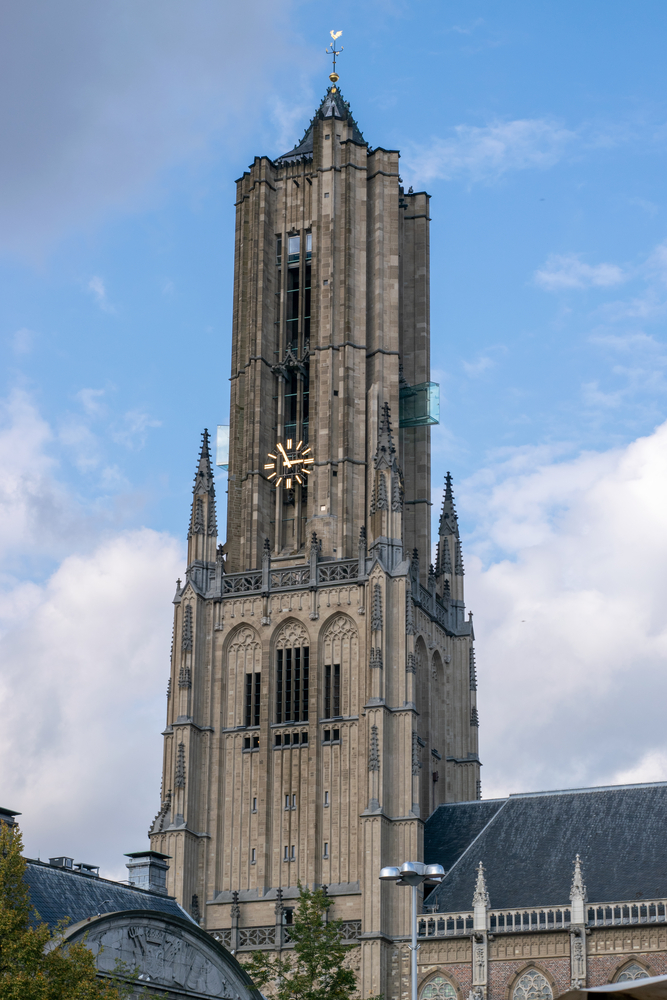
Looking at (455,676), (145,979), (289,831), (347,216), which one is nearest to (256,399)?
(347,216)

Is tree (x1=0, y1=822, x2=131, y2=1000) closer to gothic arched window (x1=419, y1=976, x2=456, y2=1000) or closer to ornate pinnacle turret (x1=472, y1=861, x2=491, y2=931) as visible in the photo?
ornate pinnacle turret (x1=472, y1=861, x2=491, y2=931)

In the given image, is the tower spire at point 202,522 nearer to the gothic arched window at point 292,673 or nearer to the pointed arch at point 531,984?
the gothic arched window at point 292,673

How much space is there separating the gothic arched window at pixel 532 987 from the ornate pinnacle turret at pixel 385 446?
2142 centimetres

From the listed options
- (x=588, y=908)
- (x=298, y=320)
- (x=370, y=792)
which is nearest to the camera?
(x=588, y=908)

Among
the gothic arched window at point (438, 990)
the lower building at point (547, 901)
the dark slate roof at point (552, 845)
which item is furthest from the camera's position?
the dark slate roof at point (552, 845)

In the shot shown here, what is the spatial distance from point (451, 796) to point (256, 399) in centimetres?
1922

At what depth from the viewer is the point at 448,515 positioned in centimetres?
7500

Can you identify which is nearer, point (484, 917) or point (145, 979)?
point (145, 979)

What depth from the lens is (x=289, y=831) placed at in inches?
2501

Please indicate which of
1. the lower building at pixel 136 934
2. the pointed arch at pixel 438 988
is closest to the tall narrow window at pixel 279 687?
the pointed arch at pixel 438 988

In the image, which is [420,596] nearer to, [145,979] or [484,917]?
[484,917]

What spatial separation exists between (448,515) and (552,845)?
17896mm

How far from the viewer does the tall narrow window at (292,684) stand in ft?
214

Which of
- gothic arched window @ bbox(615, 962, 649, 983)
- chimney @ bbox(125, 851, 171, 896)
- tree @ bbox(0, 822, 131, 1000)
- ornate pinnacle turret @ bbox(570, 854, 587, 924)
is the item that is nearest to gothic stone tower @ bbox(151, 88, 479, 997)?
ornate pinnacle turret @ bbox(570, 854, 587, 924)
